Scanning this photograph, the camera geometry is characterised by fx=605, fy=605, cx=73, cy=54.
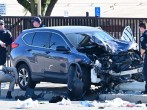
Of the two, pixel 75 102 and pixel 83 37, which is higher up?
pixel 83 37

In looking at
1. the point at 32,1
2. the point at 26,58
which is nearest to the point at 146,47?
the point at 26,58

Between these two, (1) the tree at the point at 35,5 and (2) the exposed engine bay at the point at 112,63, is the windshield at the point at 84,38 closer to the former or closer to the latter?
(2) the exposed engine bay at the point at 112,63

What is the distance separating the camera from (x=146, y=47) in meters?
15.8

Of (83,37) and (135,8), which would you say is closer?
(83,37)

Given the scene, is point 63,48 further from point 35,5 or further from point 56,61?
point 35,5

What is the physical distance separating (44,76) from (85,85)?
190 centimetres

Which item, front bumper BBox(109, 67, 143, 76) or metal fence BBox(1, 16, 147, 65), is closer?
front bumper BBox(109, 67, 143, 76)

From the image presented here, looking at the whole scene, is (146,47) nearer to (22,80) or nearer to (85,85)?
(85,85)

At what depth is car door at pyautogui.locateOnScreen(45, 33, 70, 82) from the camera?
16688mm

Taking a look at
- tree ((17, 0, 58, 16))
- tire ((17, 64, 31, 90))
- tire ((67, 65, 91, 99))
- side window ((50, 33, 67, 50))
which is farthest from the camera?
tree ((17, 0, 58, 16))

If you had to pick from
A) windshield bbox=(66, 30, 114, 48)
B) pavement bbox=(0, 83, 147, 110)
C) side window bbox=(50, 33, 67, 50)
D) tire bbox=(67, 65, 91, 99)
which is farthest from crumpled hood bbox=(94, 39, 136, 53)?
pavement bbox=(0, 83, 147, 110)

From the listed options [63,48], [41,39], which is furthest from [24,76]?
[63,48]

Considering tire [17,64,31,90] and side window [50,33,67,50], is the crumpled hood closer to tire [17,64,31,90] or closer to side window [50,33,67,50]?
side window [50,33,67,50]

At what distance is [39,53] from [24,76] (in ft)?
3.32
